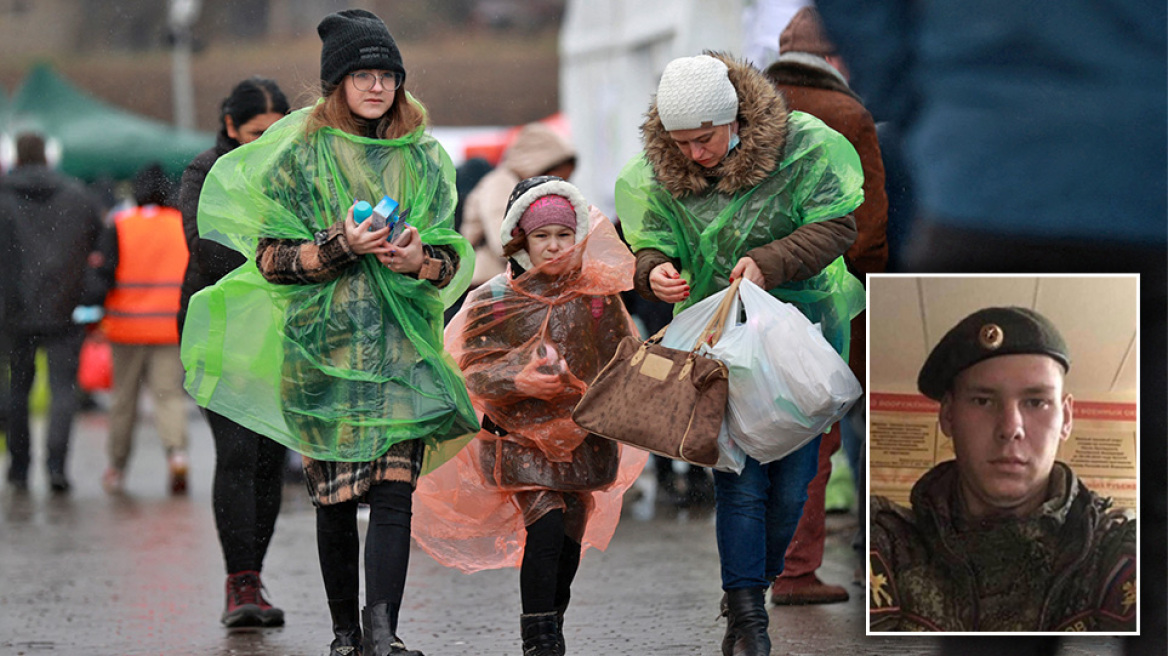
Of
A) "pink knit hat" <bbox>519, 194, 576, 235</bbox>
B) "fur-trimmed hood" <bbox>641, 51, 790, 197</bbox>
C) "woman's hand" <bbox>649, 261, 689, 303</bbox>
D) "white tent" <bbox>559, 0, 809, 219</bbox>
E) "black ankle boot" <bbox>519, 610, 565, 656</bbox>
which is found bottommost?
"black ankle boot" <bbox>519, 610, 565, 656</bbox>

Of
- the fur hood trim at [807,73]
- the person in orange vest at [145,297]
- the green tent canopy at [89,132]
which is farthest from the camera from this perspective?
the green tent canopy at [89,132]

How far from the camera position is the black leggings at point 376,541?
443 cm

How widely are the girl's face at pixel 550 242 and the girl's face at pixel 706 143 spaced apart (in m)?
A: 0.40

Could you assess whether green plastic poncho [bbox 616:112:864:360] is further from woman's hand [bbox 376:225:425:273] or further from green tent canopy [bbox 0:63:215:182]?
green tent canopy [bbox 0:63:215:182]

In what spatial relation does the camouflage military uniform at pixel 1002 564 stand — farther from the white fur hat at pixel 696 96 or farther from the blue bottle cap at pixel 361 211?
the blue bottle cap at pixel 361 211

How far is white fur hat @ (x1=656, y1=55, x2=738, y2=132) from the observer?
4.45 metres

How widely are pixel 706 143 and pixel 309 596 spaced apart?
7.87 feet

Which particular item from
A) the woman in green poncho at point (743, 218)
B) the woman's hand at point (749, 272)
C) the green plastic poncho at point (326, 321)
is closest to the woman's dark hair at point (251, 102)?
the green plastic poncho at point (326, 321)

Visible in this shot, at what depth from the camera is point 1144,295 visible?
380cm

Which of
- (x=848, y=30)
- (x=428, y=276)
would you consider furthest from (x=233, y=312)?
(x=848, y=30)

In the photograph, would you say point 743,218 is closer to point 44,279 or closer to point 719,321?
point 719,321

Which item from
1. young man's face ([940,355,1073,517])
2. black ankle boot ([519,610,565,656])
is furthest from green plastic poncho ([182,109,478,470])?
young man's face ([940,355,1073,517])

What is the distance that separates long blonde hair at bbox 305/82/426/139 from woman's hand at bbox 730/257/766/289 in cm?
95

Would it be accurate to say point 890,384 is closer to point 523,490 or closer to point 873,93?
point 523,490
